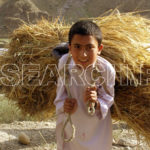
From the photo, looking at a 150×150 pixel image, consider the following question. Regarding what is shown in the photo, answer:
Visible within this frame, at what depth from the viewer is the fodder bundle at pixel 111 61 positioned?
1736mm

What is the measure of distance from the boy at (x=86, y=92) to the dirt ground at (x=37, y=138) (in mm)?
1178

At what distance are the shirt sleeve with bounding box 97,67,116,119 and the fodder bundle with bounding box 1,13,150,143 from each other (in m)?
0.11

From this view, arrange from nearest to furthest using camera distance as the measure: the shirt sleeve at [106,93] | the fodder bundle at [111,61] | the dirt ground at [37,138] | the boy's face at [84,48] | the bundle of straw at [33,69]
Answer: the boy's face at [84,48], the shirt sleeve at [106,93], the fodder bundle at [111,61], the bundle of straw at [33,69], the dirt ground at [37,138]

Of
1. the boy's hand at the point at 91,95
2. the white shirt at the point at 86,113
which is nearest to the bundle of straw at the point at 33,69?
the white shirt at the point at 86,113

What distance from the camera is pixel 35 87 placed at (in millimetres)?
1957

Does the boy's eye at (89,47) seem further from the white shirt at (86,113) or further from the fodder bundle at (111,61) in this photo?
the fodder bundle at (111,61)

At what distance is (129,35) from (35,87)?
75cm

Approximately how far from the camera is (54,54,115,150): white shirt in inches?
64.3

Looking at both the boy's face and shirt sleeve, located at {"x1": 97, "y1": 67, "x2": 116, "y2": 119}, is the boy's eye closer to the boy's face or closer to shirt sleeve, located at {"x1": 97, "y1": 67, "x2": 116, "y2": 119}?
the boy's face

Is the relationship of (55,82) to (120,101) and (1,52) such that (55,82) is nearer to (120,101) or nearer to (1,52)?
(120,101)

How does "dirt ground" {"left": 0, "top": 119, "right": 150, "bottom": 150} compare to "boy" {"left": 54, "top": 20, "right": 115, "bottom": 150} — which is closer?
"boy" {"left": 54, "top": 20, "right": 115, "bottom": 150}

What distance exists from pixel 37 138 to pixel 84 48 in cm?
222

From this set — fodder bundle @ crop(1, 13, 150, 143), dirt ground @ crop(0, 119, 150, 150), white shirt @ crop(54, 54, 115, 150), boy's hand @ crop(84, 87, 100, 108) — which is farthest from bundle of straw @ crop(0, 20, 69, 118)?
dirt ground @ crop(0, 119, 150, 150)

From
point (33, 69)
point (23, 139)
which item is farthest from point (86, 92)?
point (23, 139)
